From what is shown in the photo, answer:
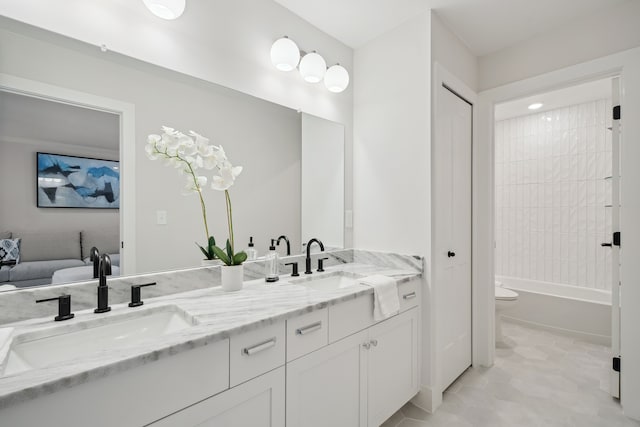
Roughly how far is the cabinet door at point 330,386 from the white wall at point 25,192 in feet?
3.41

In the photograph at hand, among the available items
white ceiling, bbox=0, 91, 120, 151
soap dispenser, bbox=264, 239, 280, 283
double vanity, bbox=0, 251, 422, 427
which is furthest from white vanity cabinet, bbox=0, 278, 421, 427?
white ceiling, bbox=0, 91, 120, 151

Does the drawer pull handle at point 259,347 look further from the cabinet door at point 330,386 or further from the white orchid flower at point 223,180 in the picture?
the white orchid flower at point 223,180

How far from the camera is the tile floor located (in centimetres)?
181

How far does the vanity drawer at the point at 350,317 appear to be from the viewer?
4.50 ft

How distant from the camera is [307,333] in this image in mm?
1244

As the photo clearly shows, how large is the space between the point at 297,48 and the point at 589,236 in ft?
12.1

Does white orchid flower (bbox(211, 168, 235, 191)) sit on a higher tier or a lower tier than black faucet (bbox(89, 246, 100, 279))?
higher

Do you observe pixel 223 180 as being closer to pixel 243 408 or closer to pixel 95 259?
pixel 95 259

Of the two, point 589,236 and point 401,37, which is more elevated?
point 401,37

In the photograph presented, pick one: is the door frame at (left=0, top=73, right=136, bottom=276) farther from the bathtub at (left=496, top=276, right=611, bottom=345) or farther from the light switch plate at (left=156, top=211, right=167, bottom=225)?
the bathtub at (left=496, top=276, right=611, bottom=345)

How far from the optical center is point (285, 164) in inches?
76.0

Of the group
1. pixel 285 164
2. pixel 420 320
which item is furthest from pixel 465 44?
pixel 420 320

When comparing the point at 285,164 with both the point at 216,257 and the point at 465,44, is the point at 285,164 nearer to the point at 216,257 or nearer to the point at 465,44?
the point at 216,257

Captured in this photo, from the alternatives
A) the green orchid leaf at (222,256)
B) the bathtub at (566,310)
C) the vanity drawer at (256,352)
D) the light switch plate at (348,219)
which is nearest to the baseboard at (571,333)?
the bathtub at (566,310)
